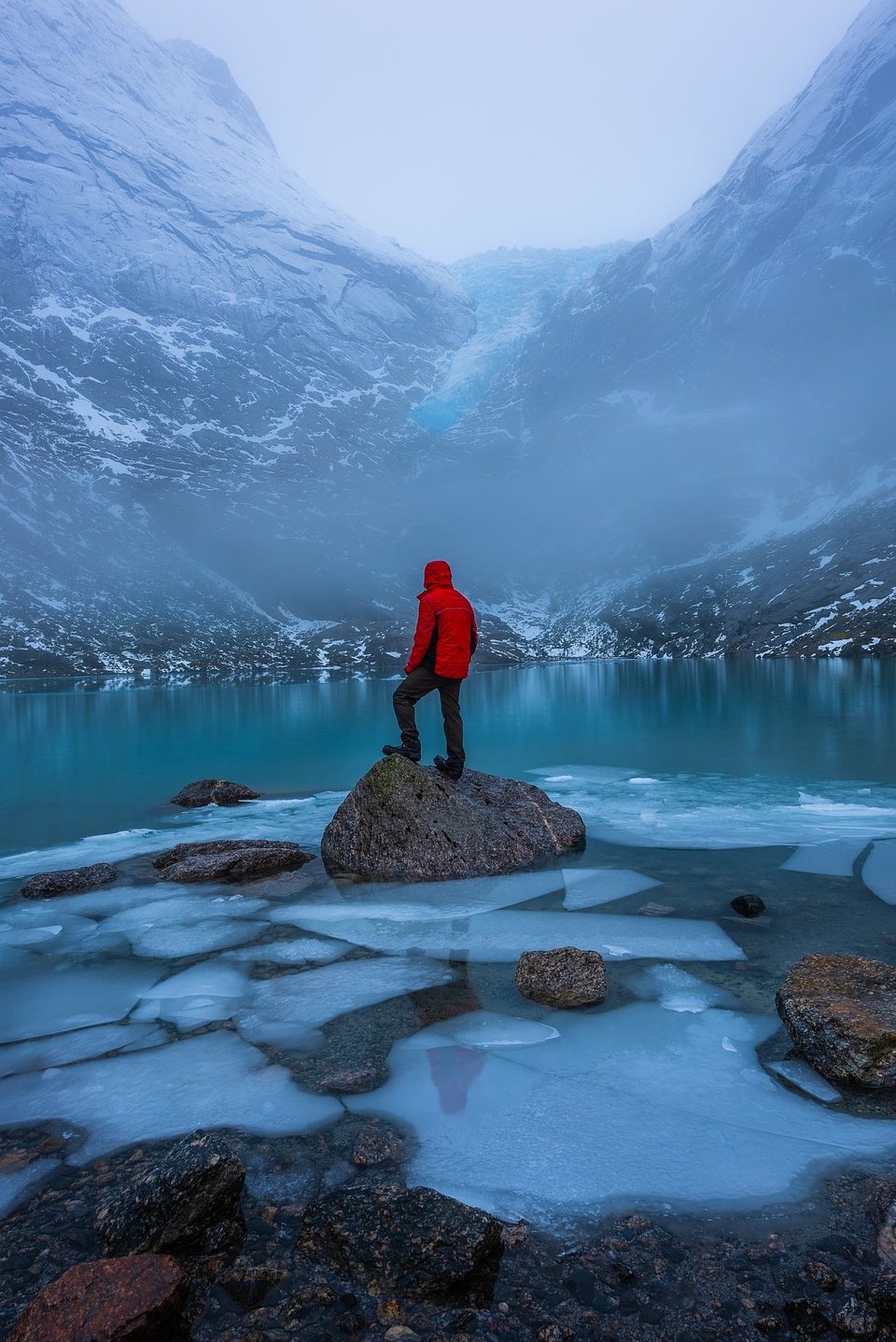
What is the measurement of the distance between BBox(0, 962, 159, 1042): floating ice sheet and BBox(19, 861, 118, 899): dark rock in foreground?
298 cm

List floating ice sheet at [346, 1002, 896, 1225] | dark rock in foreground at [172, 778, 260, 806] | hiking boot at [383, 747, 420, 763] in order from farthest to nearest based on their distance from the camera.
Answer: dark rock in foreground at [172, 778, 260, 806], hiking boot at [383, 747, 420, 763], floating ice sheet at [346, 1002, 896, 1225]

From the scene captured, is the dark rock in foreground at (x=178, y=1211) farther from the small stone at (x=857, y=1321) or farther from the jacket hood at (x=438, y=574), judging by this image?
the jacket hood at (x=438, y=574)

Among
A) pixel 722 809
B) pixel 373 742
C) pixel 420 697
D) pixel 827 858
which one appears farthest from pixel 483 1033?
pixel 373 742

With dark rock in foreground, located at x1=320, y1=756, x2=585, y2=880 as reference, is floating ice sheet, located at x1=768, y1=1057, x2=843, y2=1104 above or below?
below

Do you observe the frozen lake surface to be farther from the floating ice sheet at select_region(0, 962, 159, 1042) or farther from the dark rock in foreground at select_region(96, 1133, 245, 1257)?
the dark rock in foreground at select_region(96, 1133, 245, 1257)

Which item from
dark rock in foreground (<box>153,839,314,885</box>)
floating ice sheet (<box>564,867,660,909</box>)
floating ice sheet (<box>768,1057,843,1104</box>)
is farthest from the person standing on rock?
floating ice sheet (<box>768,1057,843,1104</box>)

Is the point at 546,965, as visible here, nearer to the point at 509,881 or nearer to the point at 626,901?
the point at 626,901

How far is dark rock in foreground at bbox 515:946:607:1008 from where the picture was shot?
5.78m

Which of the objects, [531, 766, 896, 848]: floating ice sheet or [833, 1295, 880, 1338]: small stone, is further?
[531, 766, 896, 848]: floating ice sheet

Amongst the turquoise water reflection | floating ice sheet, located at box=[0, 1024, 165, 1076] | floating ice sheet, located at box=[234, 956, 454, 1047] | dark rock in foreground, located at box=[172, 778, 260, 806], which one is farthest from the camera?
the turquoise water reflection

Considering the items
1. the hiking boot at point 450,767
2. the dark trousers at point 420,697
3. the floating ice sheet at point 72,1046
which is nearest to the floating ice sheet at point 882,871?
the dark trousers at point 420,697

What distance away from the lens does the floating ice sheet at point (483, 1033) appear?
17.0 feet

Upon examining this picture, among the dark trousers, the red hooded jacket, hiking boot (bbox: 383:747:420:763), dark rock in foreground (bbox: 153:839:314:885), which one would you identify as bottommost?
dark rock in foreground (bbox: 153:839:314:885)

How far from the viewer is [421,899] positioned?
8.98 m
